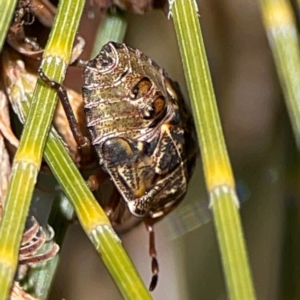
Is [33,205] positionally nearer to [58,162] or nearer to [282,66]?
[58,162]

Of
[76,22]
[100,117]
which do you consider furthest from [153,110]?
[76,22]

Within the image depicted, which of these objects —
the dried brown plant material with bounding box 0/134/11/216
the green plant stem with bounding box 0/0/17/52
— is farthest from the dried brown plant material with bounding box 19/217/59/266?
the green plant stem with bounding box 0/0/17/52

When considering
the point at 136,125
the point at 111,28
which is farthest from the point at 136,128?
the point at 111,28

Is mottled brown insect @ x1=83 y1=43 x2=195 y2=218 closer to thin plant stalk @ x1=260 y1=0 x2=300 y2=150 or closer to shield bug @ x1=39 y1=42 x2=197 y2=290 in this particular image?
shield bug @ x1=39 y1=42 x2=197 y2=290

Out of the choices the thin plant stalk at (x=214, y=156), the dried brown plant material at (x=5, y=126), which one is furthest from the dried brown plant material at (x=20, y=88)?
the thin plant stalk at (x=214, y=156)

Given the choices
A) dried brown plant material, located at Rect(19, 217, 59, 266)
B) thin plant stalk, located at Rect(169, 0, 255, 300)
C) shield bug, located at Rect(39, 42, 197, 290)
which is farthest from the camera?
shield bug, located at Rect(39, 42, 197, 290)

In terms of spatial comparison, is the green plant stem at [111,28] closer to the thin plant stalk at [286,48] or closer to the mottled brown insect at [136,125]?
the mottled brown insect at [136,125]
